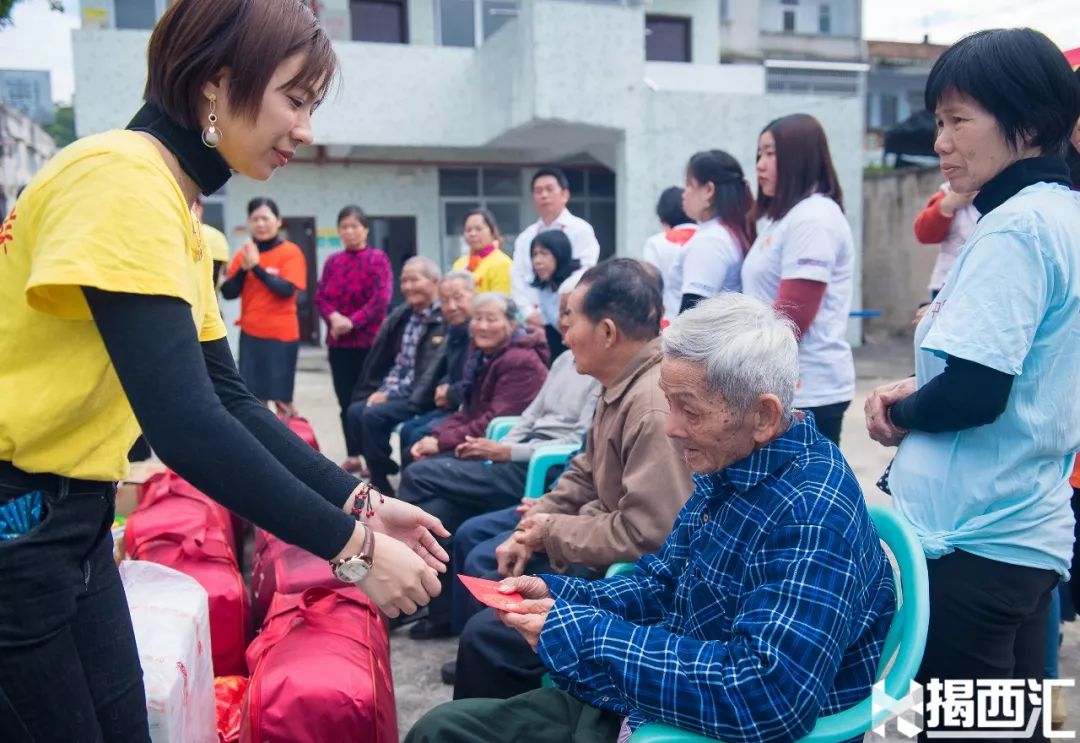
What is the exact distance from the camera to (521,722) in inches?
73.6

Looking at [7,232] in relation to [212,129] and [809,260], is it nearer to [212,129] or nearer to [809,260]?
[212,129]

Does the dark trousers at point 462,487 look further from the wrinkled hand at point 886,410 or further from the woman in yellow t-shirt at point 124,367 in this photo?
the woman in yellow t-shirt at point 124,367

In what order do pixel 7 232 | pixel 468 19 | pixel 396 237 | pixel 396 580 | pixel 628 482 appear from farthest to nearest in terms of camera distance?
pixel 396 237 < pixel 468 19 < pixel 628 482 < pixel 396 580 < pixel 7 232

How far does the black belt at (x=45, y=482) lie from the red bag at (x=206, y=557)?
1649 mm

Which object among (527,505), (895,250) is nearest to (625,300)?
(527,505)

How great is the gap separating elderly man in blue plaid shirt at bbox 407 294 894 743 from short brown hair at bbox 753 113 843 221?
5.03 ft

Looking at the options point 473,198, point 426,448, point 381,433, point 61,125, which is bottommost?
point 381,433

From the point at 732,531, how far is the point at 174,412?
96 centimetres

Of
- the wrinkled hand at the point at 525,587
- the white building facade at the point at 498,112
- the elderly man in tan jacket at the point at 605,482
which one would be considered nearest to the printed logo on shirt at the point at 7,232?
the wrinkled hand at the point at 525,587

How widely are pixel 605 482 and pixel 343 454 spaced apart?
4.80 m

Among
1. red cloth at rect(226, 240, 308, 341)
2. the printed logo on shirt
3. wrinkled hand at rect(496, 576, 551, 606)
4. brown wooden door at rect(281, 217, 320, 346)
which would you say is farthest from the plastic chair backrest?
brown wooden door at rect(281, 217, 320, 346)

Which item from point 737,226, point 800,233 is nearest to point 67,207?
point 800,233

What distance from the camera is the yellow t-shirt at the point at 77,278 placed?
3.69ft

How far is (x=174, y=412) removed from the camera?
1.16 metres
